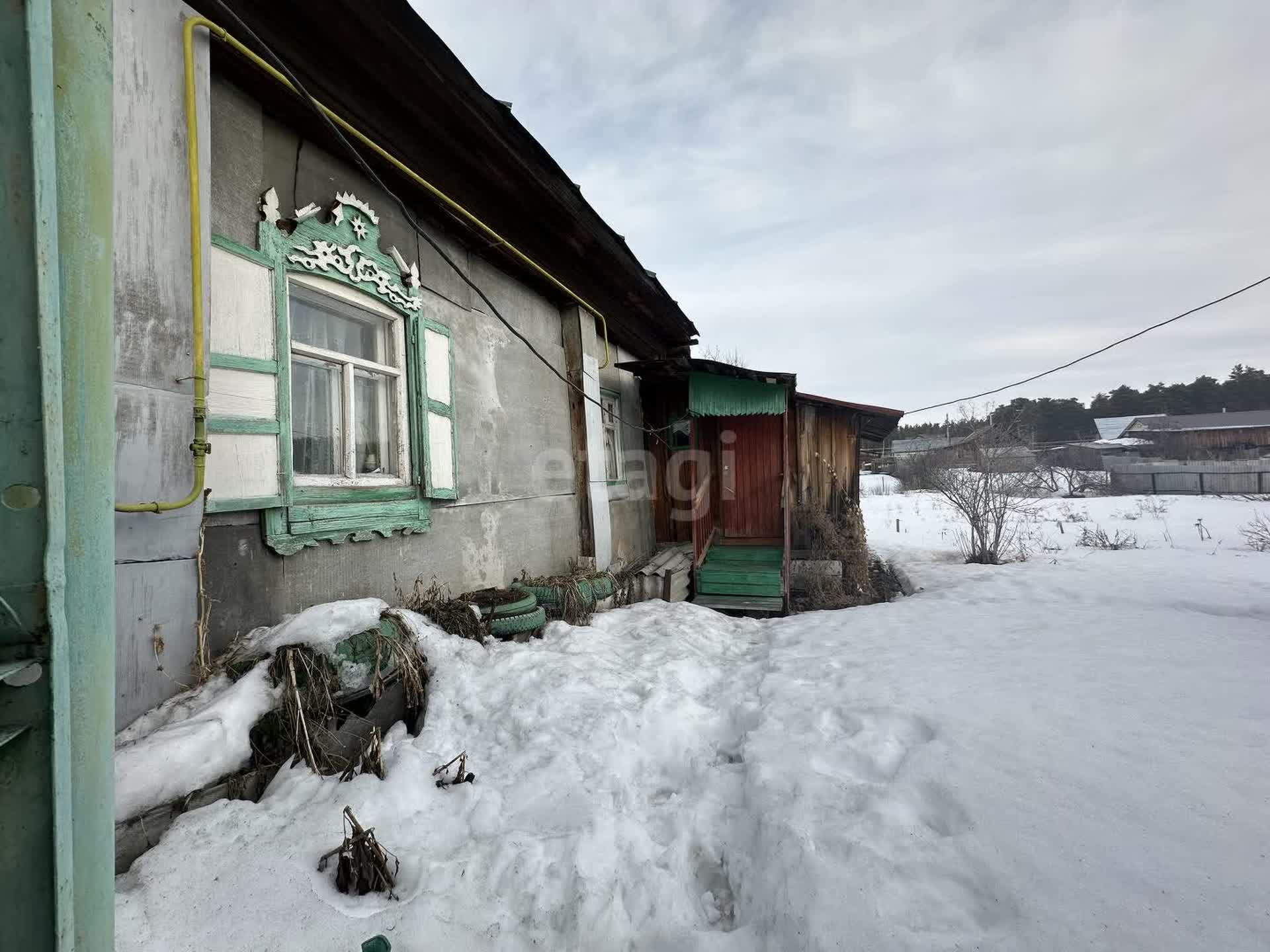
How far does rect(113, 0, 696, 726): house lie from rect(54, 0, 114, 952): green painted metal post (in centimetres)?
136

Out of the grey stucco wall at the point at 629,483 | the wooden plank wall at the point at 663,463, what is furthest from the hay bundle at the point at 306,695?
the wooden plank wall at the point at 663,463

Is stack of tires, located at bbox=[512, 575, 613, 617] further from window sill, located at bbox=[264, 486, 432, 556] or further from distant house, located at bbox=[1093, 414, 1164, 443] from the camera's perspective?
distant house, located at bbox=[1093, 414, 1164, 443]

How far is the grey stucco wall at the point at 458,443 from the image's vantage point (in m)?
2.53

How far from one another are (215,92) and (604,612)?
15.2ft

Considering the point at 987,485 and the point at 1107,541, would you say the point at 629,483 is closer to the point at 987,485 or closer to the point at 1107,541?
the point at 987,485

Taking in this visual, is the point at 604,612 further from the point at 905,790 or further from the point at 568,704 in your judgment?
the point at 905,790

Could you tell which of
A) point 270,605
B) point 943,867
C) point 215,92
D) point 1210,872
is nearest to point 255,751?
point 270,605

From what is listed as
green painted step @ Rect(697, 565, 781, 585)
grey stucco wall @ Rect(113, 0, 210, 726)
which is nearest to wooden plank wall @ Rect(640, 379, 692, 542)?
green painted step @ Rect(697, 565, 781, 585)

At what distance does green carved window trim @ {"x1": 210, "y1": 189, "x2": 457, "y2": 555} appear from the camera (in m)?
2.63

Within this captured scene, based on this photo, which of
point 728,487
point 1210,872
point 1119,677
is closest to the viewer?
point 1210,872

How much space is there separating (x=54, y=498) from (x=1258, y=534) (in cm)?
1413

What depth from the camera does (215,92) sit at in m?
2.52

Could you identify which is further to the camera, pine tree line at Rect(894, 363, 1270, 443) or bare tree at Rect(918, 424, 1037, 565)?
pine tree line at Rect(894, 363, 1270, 443)

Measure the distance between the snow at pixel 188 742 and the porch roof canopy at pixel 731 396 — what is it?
17.7 feet
